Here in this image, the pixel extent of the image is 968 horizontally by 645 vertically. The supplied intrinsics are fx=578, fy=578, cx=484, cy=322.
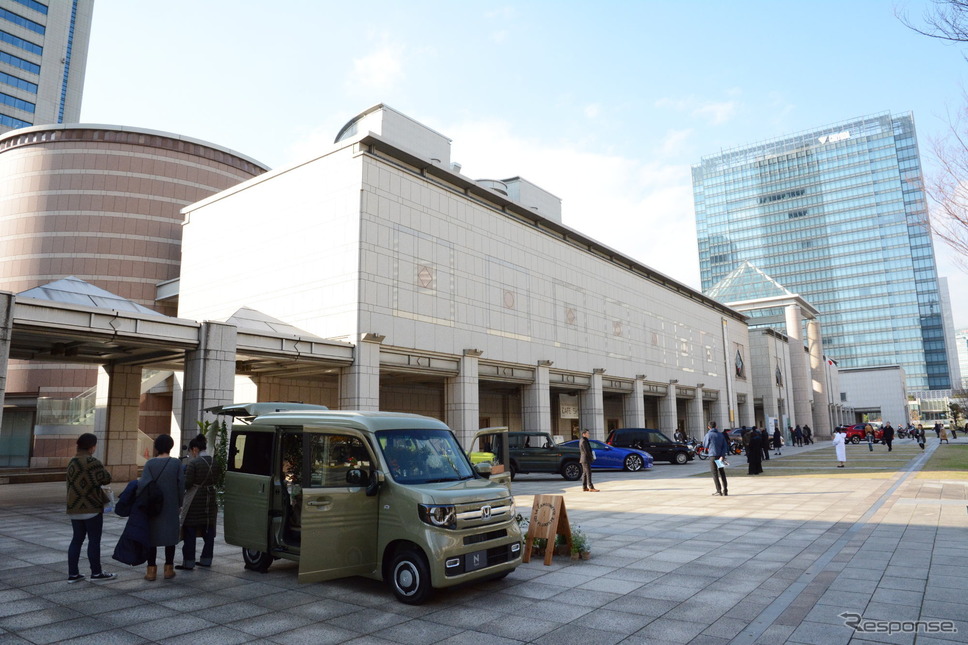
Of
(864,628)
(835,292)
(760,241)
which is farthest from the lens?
(760,241)

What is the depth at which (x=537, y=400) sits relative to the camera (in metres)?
31.4

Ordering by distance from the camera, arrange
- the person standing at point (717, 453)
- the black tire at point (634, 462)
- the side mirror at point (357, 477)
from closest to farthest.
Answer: the side mirror at point (357, 477), the person standing at point (717, 453), the black tire at point (634, 462)

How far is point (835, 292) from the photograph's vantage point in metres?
127

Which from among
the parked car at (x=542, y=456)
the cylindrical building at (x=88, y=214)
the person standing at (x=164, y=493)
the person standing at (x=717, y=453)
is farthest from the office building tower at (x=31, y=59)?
the person standing at (x=717, y=453)

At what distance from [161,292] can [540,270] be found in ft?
81.9

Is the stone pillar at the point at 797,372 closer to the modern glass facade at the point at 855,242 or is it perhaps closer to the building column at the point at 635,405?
the building column at the point at 635,405

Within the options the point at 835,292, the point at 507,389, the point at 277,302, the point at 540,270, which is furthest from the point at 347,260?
the point at 835,292

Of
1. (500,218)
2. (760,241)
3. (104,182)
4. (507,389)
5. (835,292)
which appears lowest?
(507,389)

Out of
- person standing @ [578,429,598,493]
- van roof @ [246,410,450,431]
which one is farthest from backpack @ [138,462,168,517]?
person standing @ [578,429,598,493]

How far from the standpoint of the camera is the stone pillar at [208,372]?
18172 mm

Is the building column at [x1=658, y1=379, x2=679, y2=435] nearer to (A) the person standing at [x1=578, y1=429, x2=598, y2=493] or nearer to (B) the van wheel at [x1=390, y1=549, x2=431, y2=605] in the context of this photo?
(A) the person standing at [x1=578, y1=429, x2=598, y2=493]

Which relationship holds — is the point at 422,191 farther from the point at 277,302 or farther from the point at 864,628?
the point at 864,628

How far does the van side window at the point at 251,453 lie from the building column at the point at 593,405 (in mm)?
29224

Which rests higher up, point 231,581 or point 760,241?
point 760,241
